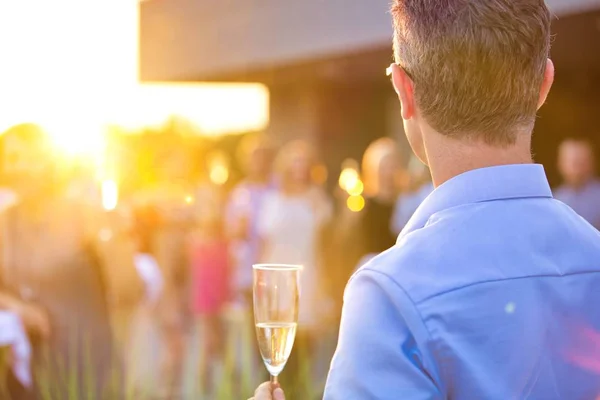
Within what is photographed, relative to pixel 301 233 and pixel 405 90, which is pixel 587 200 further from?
pixel 405 90

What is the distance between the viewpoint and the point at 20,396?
4.23 metres

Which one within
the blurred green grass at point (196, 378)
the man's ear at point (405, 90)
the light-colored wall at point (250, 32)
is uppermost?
the light-colored wall at point (250, 32)

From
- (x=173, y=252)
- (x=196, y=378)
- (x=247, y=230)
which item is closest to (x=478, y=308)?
(x=196, y=378)

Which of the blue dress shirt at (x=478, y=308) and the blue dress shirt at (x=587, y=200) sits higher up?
the blue dress shirt at (x=478, y=308)

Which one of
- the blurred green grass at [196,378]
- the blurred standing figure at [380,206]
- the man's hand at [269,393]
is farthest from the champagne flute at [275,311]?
the blurred standing figure at [380,206]

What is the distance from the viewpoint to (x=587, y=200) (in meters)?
6.62

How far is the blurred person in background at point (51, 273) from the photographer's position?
4258 mm

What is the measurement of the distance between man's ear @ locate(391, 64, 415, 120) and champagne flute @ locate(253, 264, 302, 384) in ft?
1.55

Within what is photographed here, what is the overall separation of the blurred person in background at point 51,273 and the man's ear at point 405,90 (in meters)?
3.31

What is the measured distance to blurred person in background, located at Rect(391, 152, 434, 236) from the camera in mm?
5562

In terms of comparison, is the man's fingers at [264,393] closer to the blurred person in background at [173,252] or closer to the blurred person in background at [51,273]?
the blurred person in background at [51,273]

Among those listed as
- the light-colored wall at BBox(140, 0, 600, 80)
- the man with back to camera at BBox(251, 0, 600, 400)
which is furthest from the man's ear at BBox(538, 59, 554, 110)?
the light-colored wall at BBox(140, 0, 600, 80)

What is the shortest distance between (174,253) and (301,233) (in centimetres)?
91

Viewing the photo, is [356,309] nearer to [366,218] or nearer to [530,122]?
[530,122]
